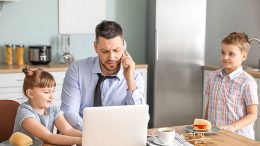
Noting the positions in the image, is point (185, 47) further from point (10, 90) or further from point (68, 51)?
point (10, 90)

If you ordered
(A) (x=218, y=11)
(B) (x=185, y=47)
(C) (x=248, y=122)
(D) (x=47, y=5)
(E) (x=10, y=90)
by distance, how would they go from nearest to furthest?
1. (C) (x=248, y=122)
2. (E) (x=10, y=90)
3. (D) (x=47, y=5)
4. (B) (x=185, y=47)
5. (A) (x=218, y=11)

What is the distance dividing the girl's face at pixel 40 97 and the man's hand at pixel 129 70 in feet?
1.56

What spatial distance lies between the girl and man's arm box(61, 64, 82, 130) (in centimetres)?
16

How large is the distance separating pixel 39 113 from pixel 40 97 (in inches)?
3.1

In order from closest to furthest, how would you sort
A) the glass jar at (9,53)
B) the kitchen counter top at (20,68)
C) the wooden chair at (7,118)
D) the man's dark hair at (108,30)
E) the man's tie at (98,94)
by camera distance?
the wooden chair at (7,118), the man's dark hair at (108,30), the man's tie at (98,94), the kitchen counter top at (20,68), the glass jar at (9,53)

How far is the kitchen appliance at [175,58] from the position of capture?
4586 millimetres

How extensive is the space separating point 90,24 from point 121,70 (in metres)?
2.29

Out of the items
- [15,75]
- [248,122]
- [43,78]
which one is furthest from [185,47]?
[43,78]

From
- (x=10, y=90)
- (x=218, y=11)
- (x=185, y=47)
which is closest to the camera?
(x=10, y=90)

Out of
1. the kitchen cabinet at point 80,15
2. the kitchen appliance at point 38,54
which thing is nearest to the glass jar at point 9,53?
the kitchen appliance at point 38,54

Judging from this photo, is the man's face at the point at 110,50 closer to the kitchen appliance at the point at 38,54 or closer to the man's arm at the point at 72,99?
the man's arm at the point at 72,99

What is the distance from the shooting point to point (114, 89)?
2.42 meters

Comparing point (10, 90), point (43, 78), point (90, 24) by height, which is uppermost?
point (90, 24)

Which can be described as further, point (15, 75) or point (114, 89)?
point (15, 75)
